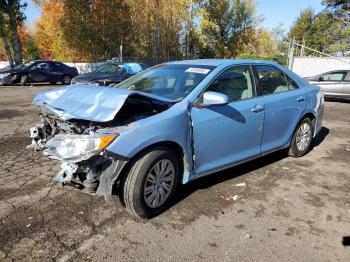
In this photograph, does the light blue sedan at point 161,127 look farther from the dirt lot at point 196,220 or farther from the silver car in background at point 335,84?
the silver car in background at point 335,84

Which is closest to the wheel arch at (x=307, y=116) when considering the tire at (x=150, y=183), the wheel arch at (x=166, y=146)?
the wheel arch at (x=166, y=146)

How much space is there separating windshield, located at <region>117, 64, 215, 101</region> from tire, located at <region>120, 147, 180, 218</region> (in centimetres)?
79

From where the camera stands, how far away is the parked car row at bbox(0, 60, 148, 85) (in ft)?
48.5

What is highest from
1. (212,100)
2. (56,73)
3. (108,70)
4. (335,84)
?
(212,100)

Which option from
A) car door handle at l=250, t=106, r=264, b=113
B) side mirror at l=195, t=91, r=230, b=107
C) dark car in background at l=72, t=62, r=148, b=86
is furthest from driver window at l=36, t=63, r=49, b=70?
side mirror at l=195, t=91, r=230, b=107

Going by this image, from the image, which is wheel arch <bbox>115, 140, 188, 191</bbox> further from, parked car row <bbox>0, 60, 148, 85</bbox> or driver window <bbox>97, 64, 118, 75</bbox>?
driver window <bbox>97, 64, 118, 75</bbox>

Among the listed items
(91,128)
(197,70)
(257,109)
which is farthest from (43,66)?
(91,128)

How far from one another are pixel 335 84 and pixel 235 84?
1193 cm

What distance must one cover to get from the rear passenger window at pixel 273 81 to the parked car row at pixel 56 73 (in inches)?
358

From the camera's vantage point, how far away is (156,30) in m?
33.6

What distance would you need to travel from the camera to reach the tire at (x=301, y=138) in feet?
20.4

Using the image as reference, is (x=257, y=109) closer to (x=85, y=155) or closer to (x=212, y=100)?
(x=212, y=100)

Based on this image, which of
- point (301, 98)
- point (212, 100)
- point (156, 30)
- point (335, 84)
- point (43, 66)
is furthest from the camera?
point (156, 30)

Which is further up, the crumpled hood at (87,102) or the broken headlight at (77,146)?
the crumpled hood at (87,102)
